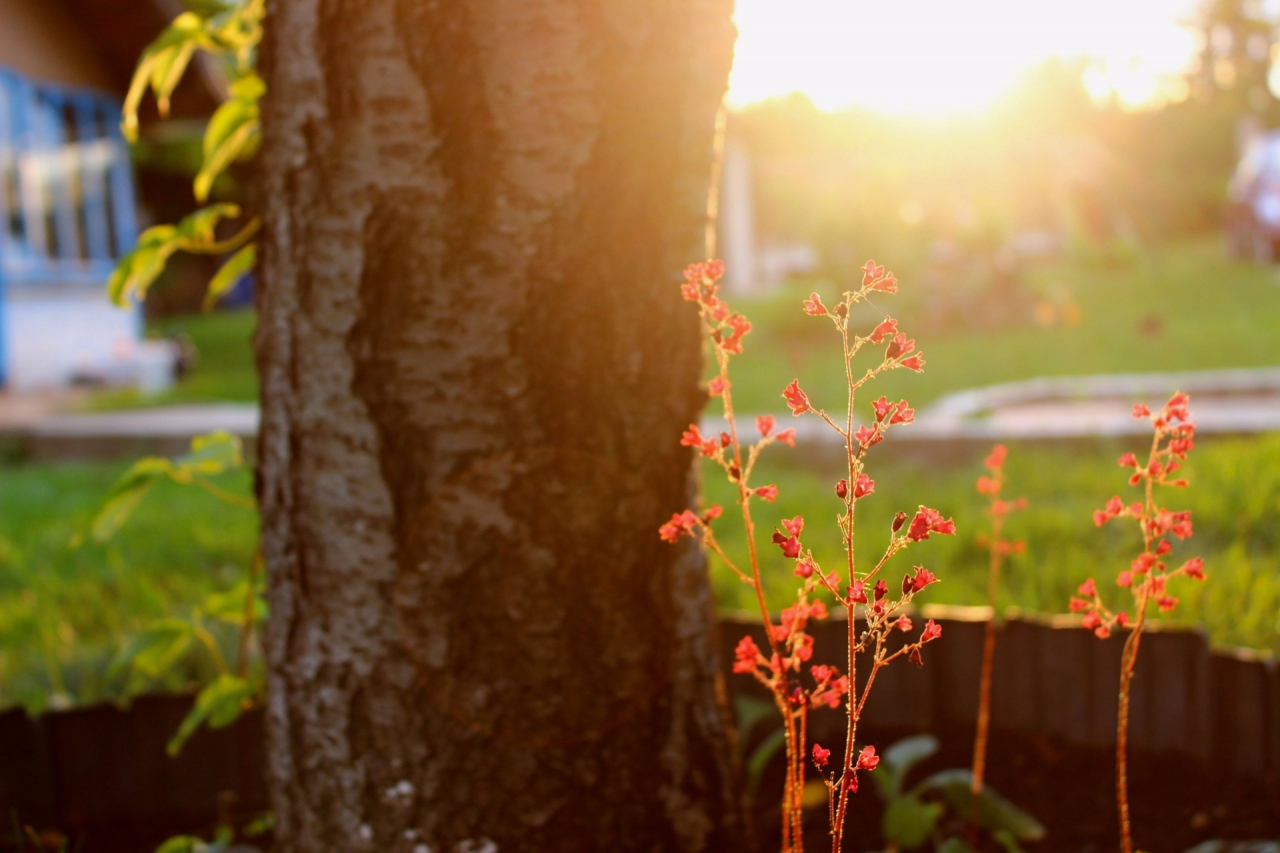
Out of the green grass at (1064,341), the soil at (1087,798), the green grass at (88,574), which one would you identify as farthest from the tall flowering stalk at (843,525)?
the green grass at (1064,341)

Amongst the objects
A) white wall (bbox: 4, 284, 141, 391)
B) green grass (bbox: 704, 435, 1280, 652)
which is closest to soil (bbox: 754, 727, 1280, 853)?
green grass (bbox: 704, 435, 1280, 652)

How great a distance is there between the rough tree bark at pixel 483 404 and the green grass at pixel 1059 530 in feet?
3.57

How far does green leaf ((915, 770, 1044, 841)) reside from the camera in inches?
55.4

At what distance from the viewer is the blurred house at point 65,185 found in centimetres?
972

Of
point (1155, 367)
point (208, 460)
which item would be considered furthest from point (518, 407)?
point (1155, 367)

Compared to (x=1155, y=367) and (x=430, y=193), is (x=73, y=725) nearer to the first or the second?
(x=430, y=193)

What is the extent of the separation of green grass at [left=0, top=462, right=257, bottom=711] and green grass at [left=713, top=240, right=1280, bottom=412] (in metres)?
2.99

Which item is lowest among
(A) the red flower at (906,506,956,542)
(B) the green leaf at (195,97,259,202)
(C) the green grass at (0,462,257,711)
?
(C) the green grass at (0,462,257,711)

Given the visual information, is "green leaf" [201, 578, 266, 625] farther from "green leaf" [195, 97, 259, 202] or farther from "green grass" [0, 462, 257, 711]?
"green leaf" [195, 97, 259, 202]

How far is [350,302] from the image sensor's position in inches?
47.1

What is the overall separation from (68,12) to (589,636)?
37.1 ft

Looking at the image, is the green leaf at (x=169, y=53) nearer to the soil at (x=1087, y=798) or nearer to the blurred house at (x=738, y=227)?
the soil at (x=1087, y=798)

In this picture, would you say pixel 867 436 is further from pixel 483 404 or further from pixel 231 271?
pixel 231 271

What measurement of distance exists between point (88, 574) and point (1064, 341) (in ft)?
24.9
